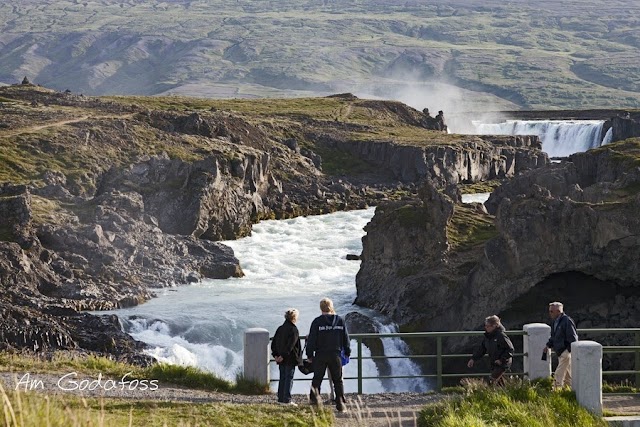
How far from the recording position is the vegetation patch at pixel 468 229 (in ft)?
157

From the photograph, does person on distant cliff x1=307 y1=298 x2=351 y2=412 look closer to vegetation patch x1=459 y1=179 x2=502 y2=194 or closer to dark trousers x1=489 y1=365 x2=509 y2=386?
dark trousers x1=489 y1=365 x2=509 y2=386

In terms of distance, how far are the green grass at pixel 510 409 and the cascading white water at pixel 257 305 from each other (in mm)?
16501

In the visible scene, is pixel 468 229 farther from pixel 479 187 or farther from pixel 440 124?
pixel 440 124

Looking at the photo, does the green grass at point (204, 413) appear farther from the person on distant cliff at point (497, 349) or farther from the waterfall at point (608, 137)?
the waterfall at point (608, 137)

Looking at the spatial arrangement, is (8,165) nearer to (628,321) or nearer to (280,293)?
(280,293)

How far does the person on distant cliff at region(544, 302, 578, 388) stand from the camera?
2046 cm

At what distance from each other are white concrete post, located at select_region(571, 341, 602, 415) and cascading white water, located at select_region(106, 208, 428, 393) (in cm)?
1665

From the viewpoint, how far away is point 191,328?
148ft

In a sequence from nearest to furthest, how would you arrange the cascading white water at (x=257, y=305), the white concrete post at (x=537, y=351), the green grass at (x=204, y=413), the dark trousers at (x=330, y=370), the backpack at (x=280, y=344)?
1. the green grass at (x=204, y=413)
2. the dark trousers at (x=330, y=370)
3. the backpack at (x=280, y=344)
4. the white concrete post at (x=537, y=351)
5. the cascading white water at (x=257, y=305)

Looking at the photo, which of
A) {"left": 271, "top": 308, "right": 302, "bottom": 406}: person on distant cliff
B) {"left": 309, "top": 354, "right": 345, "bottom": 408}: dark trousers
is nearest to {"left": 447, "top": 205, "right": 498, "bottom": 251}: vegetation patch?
{"left": 271, "top": 308, "right": 302, "bottom": 406}: person on distant cliff

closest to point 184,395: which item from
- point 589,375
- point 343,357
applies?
point 343,357

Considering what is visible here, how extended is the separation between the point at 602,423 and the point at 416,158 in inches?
3475

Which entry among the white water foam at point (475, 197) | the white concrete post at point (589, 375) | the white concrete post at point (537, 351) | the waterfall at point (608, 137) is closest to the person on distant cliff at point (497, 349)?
the white concrete post at point (589, 375)

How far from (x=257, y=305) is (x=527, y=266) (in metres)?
15.2
